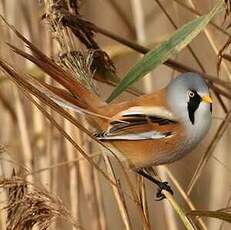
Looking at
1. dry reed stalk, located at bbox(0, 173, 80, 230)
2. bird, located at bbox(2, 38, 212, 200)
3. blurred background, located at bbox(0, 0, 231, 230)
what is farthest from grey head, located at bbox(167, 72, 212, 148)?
dry reed stalk, located at bbox(0, 173, 80, 230)

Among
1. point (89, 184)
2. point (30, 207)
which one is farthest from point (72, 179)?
point (30, 207)

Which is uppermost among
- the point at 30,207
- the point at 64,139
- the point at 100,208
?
the point at 64,139

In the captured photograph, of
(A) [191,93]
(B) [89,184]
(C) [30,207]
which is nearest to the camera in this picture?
(C) [30,207]

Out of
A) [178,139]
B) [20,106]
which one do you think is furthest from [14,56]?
[178,139]

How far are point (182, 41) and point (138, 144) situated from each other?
30cm

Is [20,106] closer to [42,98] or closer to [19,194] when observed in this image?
[19,194]

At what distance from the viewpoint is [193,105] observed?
128 centimetres

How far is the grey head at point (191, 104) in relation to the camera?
1240mm

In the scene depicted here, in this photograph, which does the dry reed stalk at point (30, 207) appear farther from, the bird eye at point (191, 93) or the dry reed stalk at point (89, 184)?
the dry reed stalk at point (89, 184)

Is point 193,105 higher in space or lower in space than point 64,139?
lower

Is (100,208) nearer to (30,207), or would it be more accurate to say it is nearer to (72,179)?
(72,179)

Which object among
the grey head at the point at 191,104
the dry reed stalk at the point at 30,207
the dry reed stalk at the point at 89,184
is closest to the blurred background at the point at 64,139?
the dry reed stalk at the point at 89,184

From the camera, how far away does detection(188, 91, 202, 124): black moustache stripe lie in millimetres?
1257

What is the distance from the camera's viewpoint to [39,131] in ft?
6.00
